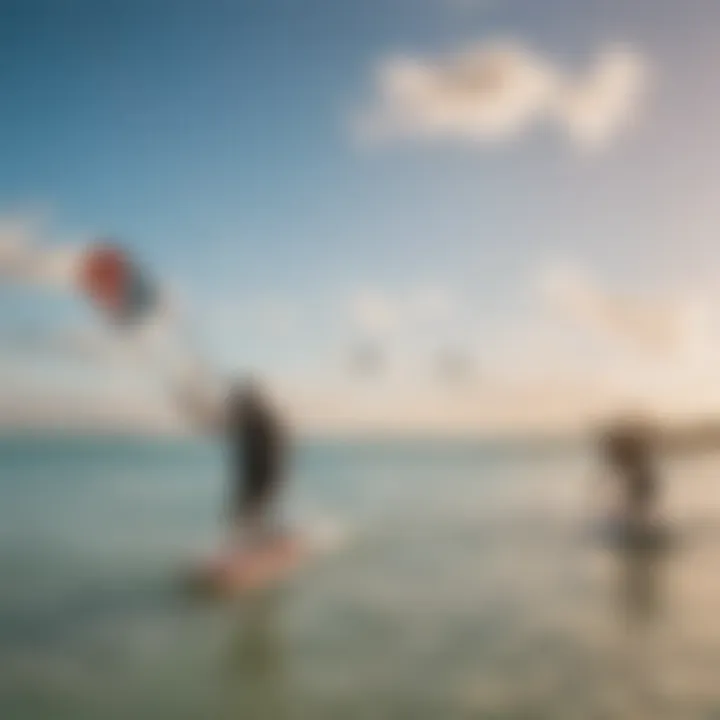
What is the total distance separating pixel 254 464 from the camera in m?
2.05

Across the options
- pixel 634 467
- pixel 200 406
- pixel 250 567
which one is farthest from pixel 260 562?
pixel 634 467

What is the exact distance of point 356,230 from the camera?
213 centimetres

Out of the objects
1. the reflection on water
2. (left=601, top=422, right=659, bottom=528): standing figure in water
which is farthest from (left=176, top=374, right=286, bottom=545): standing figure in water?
(left=601, top=422, right=659, bottom=528): standing figure in water

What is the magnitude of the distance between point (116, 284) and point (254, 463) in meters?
0.44

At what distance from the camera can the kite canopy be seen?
2092mm

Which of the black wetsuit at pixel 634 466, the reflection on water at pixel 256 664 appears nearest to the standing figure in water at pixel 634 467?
the black wetsuit at pixel 634 466

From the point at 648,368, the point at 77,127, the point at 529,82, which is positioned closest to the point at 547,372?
the point at 648,368

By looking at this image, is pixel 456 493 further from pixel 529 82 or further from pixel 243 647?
pixel 529 82

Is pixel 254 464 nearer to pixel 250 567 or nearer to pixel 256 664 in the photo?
pixel 250 567

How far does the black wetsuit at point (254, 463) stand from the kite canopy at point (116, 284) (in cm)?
29

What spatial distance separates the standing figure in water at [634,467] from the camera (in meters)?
2.01

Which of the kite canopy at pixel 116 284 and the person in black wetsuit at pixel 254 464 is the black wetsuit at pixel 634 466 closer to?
the person in black wetsuit at pixel 254 464

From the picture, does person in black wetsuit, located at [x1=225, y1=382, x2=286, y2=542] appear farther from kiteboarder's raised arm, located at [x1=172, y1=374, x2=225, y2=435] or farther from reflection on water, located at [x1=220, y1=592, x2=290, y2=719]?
reflection on water, located at [x1=220, y1=592, x2=290, y2=719]

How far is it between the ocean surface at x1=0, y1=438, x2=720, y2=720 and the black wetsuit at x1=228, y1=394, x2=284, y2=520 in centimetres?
4
